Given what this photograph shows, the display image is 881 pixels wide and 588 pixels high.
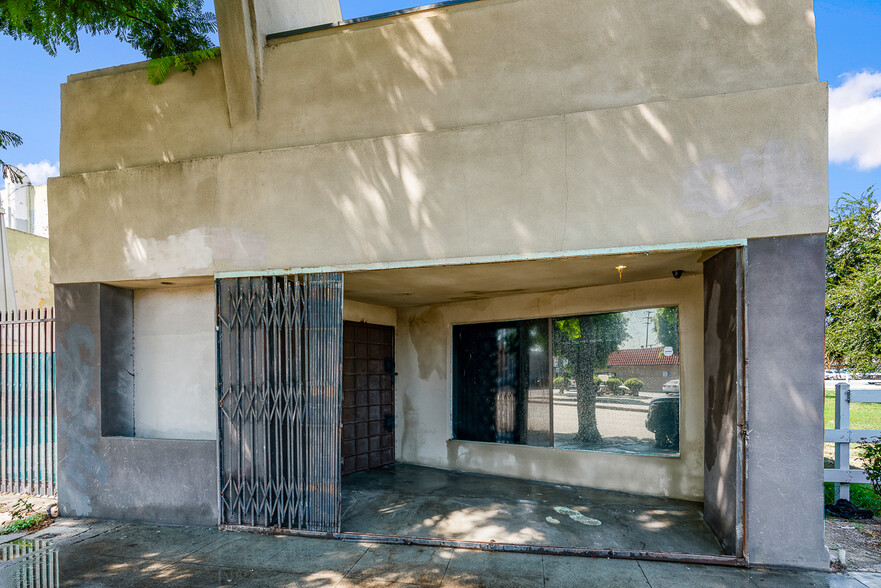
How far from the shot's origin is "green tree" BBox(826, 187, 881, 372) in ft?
30.5

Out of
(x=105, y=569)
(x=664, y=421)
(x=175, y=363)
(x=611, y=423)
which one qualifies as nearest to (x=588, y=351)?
(x=611, y=423)

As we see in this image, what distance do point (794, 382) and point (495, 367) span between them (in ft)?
13.2

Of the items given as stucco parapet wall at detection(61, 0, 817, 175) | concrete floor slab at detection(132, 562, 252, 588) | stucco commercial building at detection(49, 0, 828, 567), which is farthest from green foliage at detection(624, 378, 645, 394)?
concrete floor slab at detection(132, 562, 252, 588)

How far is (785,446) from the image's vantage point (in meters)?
3.94

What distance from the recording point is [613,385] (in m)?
6.31

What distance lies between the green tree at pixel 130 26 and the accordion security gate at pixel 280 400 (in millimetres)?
2772

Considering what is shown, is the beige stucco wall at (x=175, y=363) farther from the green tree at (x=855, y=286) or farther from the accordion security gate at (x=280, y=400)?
the green tree at (x=855, y=286)

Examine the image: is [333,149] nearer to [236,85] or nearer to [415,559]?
[236,85]

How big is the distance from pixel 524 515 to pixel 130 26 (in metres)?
7.01

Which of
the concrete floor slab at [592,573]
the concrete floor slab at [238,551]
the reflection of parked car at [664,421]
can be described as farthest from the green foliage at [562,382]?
the concrete floor slab at [238,551]

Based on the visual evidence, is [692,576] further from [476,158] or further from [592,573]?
[476,158]

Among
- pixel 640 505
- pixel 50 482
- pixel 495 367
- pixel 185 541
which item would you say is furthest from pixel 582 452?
pixel 50 482

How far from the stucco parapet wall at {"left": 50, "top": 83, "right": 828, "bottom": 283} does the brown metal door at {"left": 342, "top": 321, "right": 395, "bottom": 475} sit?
273cm

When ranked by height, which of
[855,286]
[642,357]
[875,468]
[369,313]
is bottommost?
[875,468]
